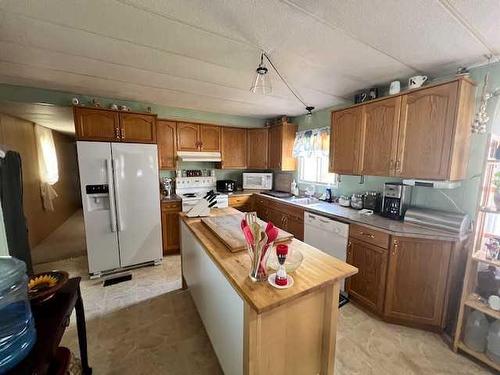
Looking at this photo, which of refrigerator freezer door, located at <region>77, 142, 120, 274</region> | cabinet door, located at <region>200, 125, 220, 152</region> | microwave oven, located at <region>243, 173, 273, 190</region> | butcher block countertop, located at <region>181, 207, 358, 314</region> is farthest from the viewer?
microwave oven, located at <region>243, 173, 273, 190</region>

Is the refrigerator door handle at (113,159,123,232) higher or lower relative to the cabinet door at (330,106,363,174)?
lower

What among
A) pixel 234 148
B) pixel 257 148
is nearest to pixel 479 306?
pixel 257 148

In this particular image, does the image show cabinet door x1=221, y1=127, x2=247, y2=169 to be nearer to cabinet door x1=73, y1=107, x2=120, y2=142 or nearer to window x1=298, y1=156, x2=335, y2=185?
window x1=298, y1=156, x2=335, y2=185

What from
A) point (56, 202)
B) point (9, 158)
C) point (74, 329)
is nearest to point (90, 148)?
point (9, 158)

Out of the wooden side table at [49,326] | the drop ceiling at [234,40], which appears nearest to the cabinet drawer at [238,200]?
the drop ceiling at [234,40]

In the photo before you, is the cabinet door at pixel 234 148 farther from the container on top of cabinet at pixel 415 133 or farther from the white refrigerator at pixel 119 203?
the container on top of cabinet at pixel 415 133

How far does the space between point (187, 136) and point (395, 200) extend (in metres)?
3.07

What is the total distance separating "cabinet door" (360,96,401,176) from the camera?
6.86 feet

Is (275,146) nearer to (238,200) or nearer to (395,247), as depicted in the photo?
(238,200)

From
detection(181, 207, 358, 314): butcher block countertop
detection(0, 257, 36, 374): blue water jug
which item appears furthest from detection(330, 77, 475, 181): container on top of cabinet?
detection(0, 257, 36, 374): blue water jug

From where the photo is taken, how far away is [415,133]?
6.39ft

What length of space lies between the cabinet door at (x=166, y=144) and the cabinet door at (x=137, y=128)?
19.5 inches

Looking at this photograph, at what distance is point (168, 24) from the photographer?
4.40 feet

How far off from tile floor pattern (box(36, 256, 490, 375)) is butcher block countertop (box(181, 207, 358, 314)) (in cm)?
90
